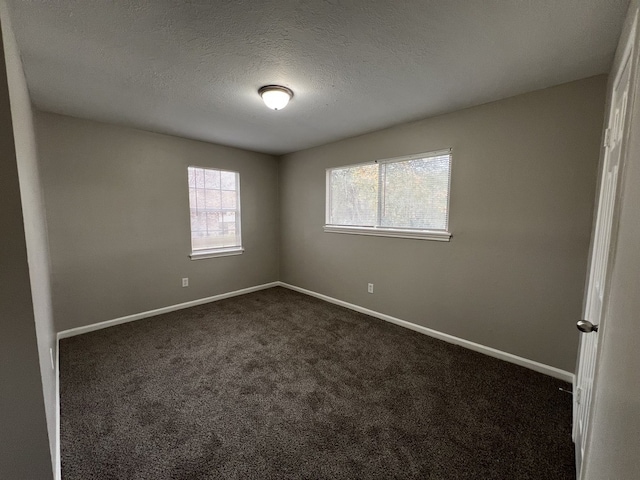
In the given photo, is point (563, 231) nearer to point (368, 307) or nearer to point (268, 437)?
point (368, 307)

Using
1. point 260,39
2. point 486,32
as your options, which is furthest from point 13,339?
point 486,32

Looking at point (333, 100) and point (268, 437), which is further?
point (333, 100)

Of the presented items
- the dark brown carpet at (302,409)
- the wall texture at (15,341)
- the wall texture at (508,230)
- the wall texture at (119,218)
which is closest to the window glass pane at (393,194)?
the wall texture at (508,230)

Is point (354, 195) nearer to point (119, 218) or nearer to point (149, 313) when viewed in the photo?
point (119, 218)

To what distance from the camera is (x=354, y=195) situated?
145 inches

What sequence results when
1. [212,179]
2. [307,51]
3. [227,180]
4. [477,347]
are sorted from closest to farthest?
[307,51] → [477,347] → [212,179] → [227,180]

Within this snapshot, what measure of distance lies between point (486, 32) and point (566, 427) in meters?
2.45

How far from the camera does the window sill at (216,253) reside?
3.86 meters

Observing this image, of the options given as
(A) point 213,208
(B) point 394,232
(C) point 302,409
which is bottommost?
(C) point 302,409

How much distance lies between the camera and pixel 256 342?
2.81 metres

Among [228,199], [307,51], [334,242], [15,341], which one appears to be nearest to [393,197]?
[334,242]

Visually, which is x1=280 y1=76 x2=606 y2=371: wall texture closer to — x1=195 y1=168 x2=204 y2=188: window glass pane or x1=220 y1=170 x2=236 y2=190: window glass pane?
x1=220 y1=170 x2=236 y2=190: window glass pane

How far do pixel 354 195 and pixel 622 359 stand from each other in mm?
3147

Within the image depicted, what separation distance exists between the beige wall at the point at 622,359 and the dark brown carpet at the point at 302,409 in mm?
793
